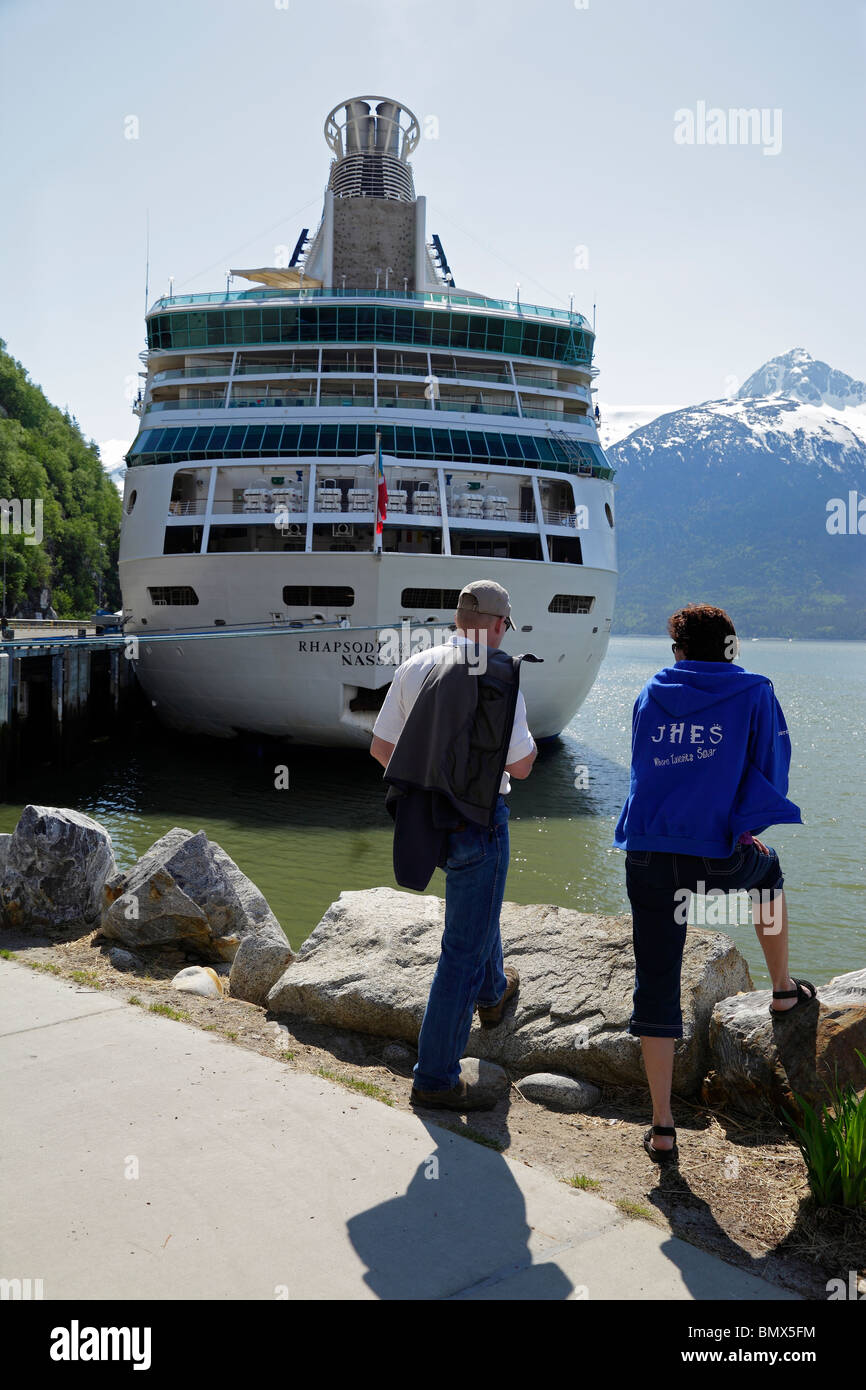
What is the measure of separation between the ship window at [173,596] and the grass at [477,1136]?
19.3 m

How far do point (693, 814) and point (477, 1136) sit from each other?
1417 millimetres

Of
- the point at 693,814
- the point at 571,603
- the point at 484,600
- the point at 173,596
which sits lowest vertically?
the point at 693,814

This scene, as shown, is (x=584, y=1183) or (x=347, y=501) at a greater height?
(x=347, y=501)

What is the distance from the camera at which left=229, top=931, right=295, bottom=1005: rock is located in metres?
5.68

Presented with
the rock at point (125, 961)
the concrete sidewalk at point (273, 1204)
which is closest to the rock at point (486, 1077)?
the concrete sidewalk at point (273, 1204)

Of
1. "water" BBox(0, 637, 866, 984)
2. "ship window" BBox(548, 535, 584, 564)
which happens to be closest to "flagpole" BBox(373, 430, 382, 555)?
"ship window" BBox(548, 535, 584, 564)

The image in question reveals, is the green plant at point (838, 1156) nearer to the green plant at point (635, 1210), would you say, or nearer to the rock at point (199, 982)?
the green plant at point (635, 1210)

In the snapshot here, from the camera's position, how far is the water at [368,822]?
12.4 m

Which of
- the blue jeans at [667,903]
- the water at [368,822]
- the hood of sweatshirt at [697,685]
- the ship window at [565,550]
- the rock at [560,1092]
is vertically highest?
the ship window at [565,550]

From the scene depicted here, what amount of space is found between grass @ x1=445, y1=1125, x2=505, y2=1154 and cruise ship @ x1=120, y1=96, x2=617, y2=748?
16.6m

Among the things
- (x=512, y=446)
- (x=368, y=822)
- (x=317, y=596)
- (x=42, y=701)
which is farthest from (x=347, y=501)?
(x=42, y=701)

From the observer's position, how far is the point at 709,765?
3.82 meters

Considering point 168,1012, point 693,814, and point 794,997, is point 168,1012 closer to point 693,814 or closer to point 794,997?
point 693,814
